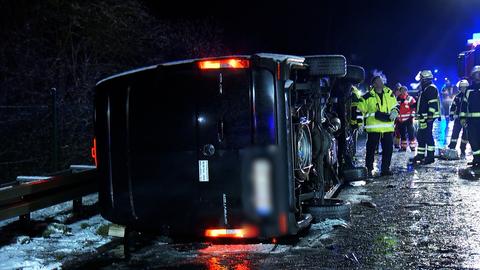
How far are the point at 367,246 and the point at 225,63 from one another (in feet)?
7.94

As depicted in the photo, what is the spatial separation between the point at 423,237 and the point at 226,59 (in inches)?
116

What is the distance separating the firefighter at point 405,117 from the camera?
14164 millimetres

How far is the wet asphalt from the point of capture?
15.7ft

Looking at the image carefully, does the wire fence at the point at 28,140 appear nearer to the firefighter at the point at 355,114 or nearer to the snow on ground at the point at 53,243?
the snow on ground at the point at 53,243

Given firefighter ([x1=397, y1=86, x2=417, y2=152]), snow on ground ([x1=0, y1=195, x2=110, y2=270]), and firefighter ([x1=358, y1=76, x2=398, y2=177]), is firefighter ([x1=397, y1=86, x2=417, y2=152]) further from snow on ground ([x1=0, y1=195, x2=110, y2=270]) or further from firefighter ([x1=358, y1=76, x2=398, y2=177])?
snow on ground ([x1=0, y1=195, x2=110, y2=270])

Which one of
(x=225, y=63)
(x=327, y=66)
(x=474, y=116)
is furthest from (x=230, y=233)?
(x=474, y=116)

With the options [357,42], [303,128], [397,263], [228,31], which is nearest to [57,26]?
[303,128]

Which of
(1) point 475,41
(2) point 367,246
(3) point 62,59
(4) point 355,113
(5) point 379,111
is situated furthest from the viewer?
(1) point 475,41

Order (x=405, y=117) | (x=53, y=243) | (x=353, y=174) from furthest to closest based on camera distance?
1. (x=405, y=117)
2. (x=353, y=174)
3. (x=53, y=243)

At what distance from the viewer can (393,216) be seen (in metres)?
6.68

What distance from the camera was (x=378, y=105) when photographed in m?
9.86

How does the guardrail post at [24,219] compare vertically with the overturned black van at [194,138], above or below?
below

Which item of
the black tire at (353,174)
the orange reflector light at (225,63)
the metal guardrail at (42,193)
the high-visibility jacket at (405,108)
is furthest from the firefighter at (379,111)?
the orange reflector light at (225,63)

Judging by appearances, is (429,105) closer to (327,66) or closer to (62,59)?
(327,66)
